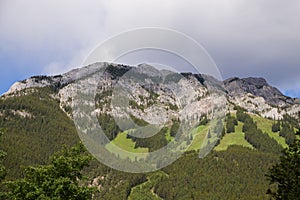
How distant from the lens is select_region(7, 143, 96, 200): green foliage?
28094 mm

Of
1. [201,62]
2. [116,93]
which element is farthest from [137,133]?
[201,62]

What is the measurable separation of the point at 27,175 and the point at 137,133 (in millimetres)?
13458

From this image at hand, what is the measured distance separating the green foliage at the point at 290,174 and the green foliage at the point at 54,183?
13972mm

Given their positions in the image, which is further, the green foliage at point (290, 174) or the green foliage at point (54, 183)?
the green foliage at point (54, 183)

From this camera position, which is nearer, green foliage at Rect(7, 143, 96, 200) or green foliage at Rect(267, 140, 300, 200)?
green foliage at Rect(267, 140, 300, 200)

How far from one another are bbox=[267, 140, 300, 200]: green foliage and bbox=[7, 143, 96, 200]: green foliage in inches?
550

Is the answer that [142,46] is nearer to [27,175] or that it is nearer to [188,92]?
[27,175]

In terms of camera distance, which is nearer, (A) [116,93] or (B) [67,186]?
(B) [67,186]

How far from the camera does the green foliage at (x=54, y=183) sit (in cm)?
2809

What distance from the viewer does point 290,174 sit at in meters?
28.5

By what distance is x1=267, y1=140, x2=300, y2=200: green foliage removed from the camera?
27641 millimetres

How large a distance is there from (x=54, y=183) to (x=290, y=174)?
16.8m

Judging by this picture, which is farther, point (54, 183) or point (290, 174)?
point (290, 174)

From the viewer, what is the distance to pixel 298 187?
2733 centimetres
